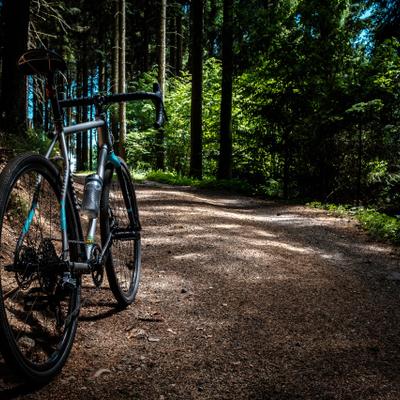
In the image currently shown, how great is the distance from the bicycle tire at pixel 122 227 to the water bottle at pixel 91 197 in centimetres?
37

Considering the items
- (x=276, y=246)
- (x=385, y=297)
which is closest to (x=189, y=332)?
(x=385, y=297)

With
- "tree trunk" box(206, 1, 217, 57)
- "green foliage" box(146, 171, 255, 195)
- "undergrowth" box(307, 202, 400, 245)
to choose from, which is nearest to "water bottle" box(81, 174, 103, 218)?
"undergrowth" box(307, 202, 400, 245)

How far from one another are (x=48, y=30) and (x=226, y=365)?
18.7m

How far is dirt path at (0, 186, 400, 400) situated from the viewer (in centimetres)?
202

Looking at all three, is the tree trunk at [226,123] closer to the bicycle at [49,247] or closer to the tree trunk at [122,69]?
the tree trunk at [122,69]

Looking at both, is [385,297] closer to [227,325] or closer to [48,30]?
[227,325]

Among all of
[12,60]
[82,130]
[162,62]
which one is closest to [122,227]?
[82,130]

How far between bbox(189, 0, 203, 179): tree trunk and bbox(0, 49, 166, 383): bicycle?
12367 mm

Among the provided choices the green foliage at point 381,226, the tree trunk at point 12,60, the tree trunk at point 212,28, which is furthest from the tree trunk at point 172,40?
the green foliage at point 381,226

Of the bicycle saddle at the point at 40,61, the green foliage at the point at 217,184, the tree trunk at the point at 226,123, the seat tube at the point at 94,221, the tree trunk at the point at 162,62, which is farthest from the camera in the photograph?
the tree trunk at the point at 162,62

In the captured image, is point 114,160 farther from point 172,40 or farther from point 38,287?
point 172,40

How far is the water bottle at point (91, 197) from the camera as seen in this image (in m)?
2.25

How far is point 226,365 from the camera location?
7.33 ft

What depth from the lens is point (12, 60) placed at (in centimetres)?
631
